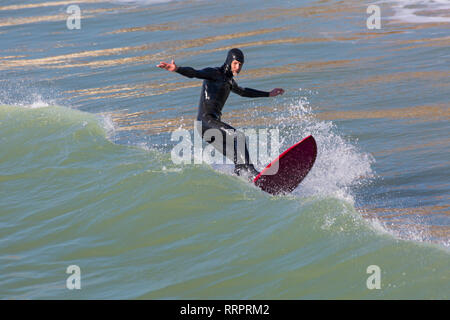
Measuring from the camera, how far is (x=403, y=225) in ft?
25.9

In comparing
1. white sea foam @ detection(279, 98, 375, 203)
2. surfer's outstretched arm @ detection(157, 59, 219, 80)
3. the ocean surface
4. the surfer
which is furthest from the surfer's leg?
white sea foam @ detection(279, 98, 375, 203)

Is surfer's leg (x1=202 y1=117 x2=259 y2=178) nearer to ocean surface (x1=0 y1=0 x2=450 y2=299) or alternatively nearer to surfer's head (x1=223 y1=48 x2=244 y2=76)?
ocean surface (x1=0 y1=0 x2=450 y2=299)

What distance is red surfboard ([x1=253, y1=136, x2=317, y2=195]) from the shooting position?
8.84m

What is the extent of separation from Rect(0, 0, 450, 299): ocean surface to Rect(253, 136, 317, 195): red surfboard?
0.20m

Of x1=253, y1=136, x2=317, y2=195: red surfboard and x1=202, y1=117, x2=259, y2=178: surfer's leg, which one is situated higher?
x1=202, y1=117, x2=259, y2=178: surfer's leg

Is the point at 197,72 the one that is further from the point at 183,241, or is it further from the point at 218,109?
the point at 183,241

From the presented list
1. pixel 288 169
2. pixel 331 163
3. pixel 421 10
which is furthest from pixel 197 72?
pixel 421 10

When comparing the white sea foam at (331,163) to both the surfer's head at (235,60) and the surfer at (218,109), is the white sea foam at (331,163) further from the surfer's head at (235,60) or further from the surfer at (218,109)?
the surfer's head at (235,60)

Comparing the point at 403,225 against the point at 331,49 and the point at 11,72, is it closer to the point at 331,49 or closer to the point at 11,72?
the point at 331,49

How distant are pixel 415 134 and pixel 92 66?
977 centimetres

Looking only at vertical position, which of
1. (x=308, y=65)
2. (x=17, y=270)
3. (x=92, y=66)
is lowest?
Answer: (x=17, y=270)

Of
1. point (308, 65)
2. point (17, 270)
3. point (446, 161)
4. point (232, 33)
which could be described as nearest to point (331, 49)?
point (308, 65)

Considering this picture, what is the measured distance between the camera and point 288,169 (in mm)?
8922

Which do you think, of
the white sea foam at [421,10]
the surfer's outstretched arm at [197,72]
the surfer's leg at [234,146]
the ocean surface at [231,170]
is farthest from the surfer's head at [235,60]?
the white sea foam at [421,10]
